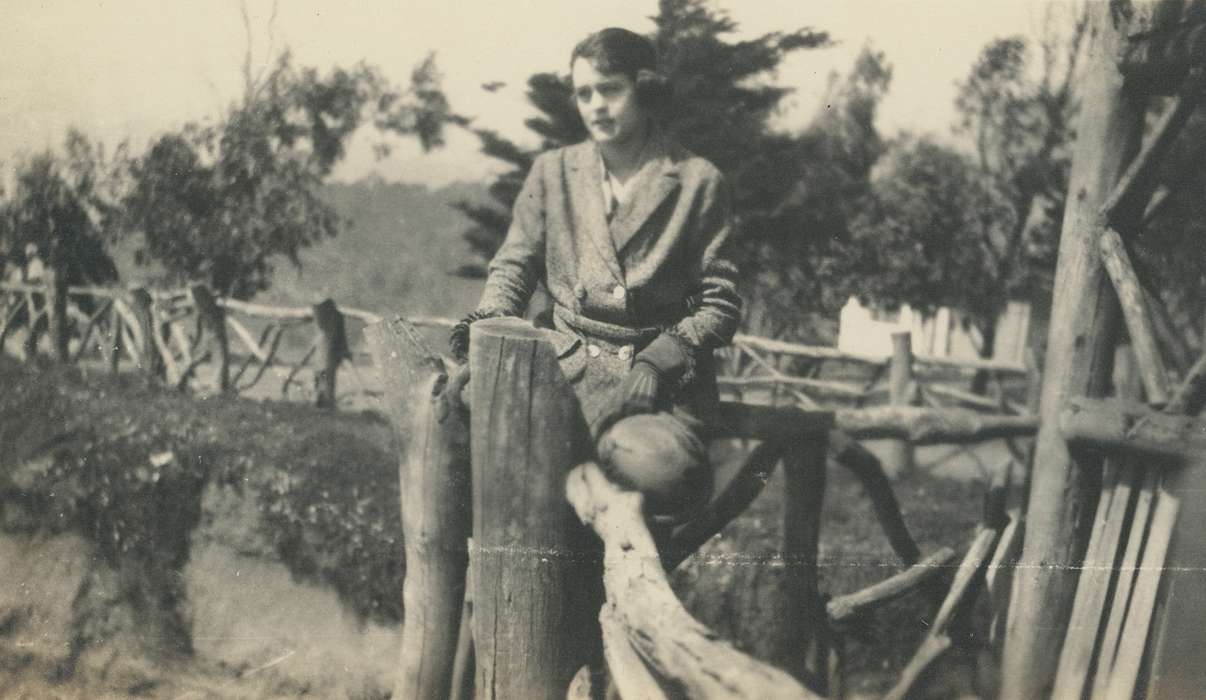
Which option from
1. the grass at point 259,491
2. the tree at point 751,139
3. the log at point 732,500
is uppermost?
the tree at point 751,139

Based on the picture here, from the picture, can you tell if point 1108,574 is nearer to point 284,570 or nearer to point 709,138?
point 284,570

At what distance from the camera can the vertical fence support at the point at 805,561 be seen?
144 inches

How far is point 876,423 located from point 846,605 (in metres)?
0.63

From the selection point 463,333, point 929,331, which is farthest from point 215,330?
point 929,331

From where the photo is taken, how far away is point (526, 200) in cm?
288

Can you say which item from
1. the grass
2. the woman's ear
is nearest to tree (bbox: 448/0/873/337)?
the grass

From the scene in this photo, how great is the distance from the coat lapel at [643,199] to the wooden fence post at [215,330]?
3.74 metres

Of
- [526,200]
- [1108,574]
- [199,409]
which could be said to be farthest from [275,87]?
[1108,574]

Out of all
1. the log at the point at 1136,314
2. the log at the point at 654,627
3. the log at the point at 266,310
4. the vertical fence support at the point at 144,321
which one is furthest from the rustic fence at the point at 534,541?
the log at the point at 266,310

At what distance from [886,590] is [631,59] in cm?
194

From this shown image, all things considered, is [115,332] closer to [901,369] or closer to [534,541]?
[534,541]

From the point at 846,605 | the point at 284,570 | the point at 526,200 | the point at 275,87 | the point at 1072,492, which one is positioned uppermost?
the point at 275,87

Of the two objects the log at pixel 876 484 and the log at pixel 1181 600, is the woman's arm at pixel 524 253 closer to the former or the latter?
the log at pixel 876 484

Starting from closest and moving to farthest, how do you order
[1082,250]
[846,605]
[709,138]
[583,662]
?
[583,662]
[846,605]
[1082,250]
[709,138]
